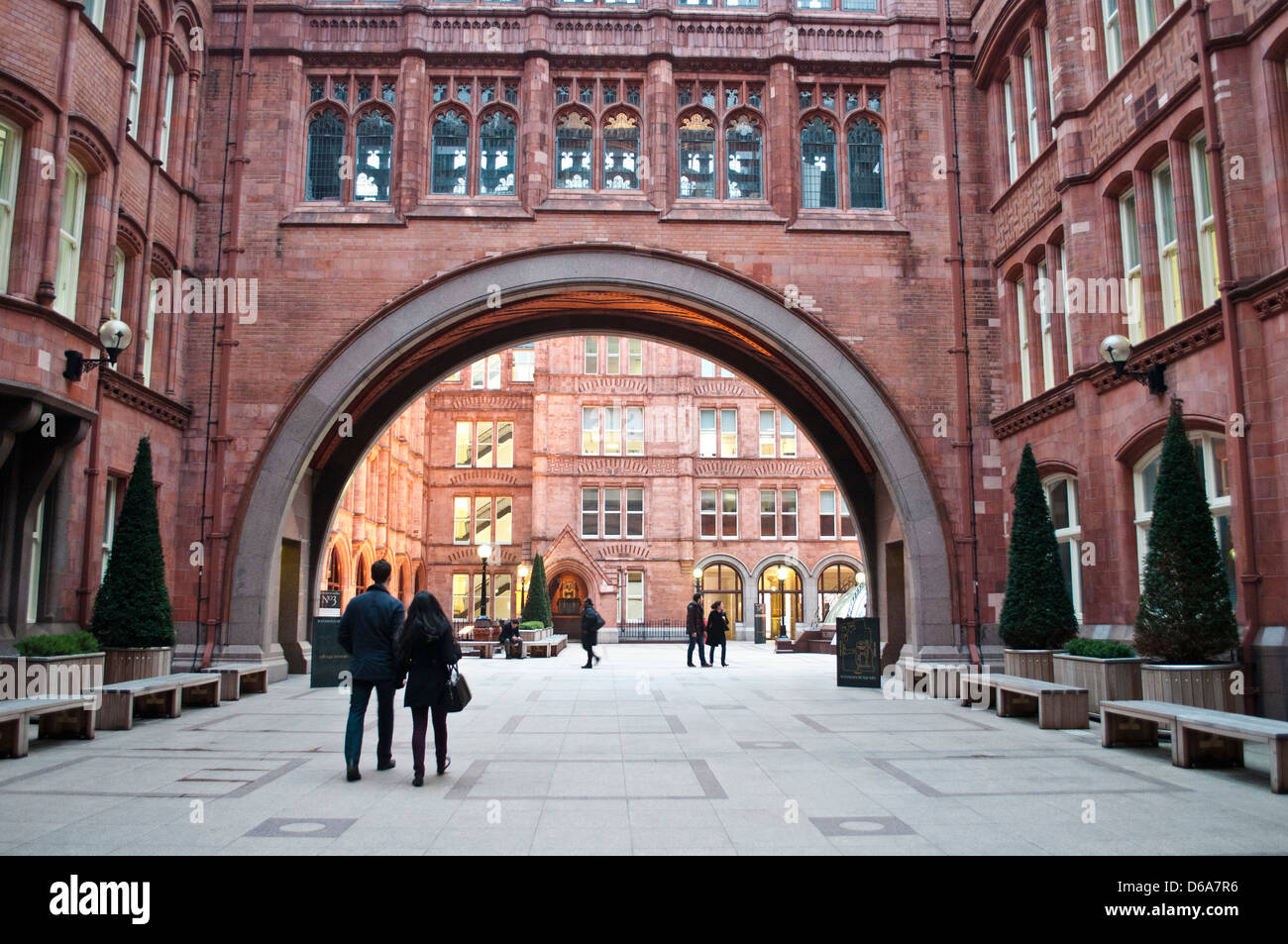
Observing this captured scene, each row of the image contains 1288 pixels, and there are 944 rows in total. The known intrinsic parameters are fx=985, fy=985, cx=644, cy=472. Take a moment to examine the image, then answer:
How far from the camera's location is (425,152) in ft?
65.3

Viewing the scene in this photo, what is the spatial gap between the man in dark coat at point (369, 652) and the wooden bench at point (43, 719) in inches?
137

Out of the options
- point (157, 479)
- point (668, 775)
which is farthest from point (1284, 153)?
point (157, 479)

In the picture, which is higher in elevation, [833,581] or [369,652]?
[833,581]

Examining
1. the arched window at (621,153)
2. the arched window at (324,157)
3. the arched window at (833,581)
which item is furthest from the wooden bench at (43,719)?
the arched window at (833,581)

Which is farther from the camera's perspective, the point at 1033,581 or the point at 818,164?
the point at 818,164

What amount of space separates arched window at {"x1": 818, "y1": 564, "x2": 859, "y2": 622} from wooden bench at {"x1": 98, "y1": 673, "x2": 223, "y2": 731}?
36.5 m

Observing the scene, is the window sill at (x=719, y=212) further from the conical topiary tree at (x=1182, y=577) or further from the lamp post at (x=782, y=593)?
the lamp post at (x=782, y=593)

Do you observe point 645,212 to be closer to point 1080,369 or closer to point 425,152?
point 425,152

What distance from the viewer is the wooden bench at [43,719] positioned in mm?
9641

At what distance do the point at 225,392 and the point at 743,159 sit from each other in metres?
11.2

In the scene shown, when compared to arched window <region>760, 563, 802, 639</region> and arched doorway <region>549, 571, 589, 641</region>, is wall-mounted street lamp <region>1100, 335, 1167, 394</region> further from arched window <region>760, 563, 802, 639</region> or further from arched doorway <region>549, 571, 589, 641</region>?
arched doorway <region>549, 571, 589, 641</region>

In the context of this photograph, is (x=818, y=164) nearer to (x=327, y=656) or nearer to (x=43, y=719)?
(x=327, y=656)

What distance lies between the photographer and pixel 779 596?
4894cm

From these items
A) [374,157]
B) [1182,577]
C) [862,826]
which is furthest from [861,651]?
[374,157]
